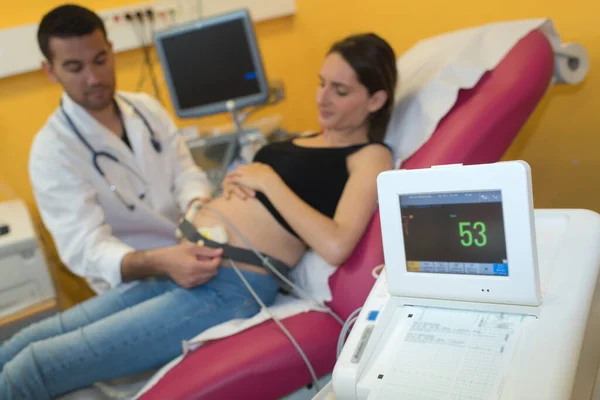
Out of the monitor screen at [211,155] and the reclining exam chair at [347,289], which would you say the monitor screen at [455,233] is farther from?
the monitor screen at [211,155]

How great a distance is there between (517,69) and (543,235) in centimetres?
56

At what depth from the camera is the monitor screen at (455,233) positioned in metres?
0.69

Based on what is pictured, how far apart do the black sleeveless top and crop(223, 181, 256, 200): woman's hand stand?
2 cm

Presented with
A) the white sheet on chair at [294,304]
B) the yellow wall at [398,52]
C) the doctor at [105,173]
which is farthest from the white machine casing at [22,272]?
the white sheet on chair at [294,304]

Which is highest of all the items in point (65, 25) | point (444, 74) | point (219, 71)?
point (65, 25)

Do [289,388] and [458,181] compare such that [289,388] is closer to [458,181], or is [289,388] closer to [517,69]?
[458,181]

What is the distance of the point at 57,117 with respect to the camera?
163 cm

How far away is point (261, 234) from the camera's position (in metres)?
1.36

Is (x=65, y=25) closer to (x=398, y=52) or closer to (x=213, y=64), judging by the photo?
(x=213, y=64)

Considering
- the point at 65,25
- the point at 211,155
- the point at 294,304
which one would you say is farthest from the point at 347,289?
the point at 211,155

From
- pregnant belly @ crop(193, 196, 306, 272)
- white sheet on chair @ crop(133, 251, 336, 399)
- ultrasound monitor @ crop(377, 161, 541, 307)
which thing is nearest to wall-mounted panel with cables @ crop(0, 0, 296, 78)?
pregnant belly @ crop(193, 196, 306, 272)

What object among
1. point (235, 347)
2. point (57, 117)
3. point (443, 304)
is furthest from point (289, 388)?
point (57, 117)

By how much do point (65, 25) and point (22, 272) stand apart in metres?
0.90

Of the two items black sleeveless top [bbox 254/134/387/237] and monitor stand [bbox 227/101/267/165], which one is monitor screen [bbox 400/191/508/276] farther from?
monitor stand [bbox 227/101/267/165]
